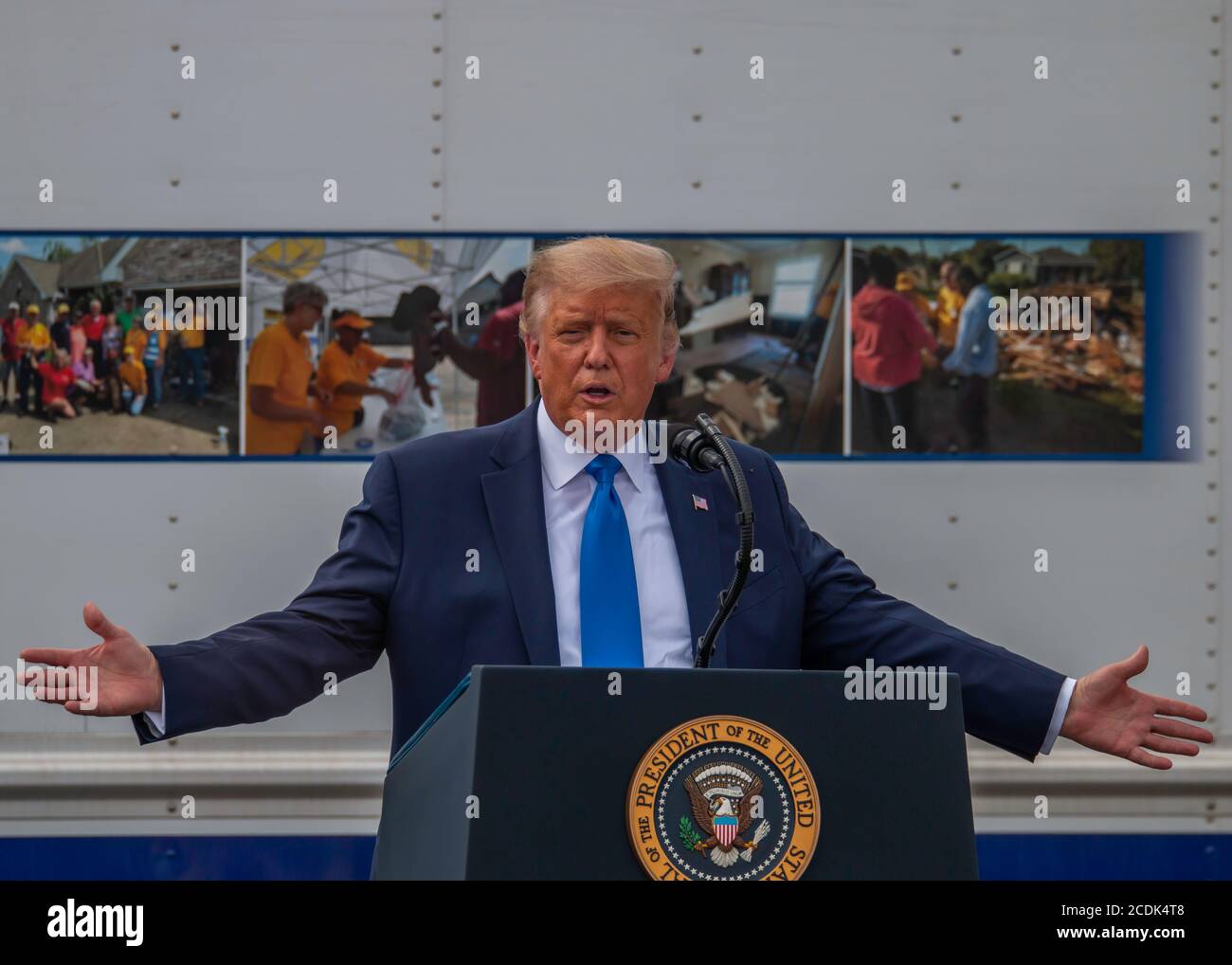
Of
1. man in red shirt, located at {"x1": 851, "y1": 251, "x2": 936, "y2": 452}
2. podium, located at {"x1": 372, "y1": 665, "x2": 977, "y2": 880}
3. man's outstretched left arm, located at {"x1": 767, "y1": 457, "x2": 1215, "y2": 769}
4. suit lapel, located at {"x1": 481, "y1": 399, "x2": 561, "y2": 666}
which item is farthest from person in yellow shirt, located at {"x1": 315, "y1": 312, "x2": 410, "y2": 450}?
podium, located at {"x1": 372, "y1": 665, "x2": 977, "y2": 880}

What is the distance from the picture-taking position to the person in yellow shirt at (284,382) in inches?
111

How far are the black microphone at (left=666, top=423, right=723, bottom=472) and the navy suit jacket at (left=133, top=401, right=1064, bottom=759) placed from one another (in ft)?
1.20

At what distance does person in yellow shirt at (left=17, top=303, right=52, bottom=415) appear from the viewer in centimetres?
282

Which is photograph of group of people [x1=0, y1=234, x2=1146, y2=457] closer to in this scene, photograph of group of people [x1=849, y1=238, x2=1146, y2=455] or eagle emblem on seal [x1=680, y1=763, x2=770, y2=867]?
photograph of group of people [x1=849, y1=238, x2=1146, y2=455]

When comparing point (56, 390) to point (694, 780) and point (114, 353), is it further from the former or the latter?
point (694, 780)

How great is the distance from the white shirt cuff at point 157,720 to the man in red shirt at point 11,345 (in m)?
1.05

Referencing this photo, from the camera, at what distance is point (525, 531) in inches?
91.5

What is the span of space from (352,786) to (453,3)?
1451 mm

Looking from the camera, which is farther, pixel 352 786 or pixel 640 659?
pixel 352 786

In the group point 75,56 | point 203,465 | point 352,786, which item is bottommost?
point 352,786

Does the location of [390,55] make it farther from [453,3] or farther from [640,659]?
[640,659]

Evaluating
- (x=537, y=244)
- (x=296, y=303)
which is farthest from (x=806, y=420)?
(x=296, y=303)

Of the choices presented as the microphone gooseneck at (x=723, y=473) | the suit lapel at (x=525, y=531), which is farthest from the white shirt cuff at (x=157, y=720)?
the microphone gooseneck at (x=723, y=473)

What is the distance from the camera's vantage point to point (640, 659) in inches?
88.4
